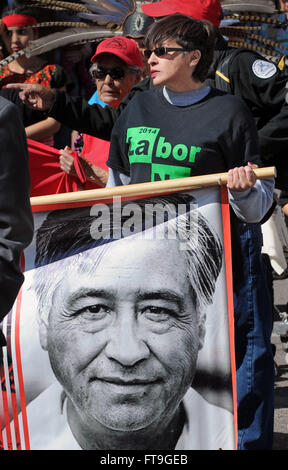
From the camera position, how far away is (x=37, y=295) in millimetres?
3822

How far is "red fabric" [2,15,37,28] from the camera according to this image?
8.09 metres

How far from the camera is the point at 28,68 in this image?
735cm

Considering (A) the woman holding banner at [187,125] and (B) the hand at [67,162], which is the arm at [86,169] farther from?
(A) the woman holding banner at [187,125]

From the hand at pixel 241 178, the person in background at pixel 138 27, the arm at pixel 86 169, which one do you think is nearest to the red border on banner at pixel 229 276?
the hand at pixel 241 178

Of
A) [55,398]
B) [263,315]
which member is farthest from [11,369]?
[263,315]

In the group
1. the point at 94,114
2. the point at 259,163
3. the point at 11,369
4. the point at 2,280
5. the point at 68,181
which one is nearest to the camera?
the point at 2,280

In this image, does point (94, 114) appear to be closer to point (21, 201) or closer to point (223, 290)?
point (223, 290)

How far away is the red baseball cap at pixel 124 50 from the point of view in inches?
218

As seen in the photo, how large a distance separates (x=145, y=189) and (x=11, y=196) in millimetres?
1286

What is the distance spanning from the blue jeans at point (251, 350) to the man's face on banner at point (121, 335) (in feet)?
1.49

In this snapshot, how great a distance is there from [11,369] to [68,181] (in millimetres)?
1871

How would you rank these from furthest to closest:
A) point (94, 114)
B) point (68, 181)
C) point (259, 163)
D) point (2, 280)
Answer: point (68, 181) → point (94, 114) → point (259, 163) → point (2, 280)

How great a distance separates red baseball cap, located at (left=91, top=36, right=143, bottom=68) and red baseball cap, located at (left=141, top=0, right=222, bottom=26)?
777 mm

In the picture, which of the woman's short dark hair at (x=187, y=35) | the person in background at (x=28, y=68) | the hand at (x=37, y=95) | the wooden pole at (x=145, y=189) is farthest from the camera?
the person in background at (x=28, y=68)
